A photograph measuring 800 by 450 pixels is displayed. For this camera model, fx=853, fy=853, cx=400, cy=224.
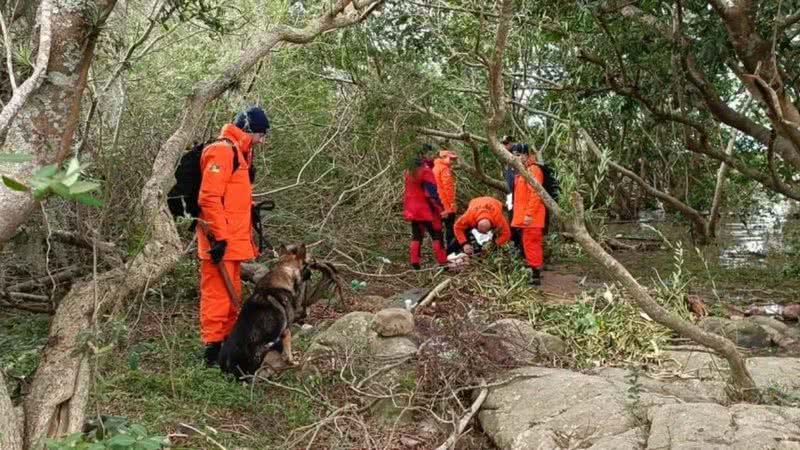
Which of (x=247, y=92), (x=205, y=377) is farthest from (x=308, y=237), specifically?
(x=205, y=377)

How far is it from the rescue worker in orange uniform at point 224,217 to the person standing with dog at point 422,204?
4.17m

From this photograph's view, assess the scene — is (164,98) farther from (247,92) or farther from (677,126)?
(677,126)

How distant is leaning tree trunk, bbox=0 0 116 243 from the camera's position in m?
3.60

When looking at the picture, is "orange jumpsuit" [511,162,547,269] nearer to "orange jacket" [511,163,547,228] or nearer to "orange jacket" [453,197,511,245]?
"orange jacket" [511,163,547,228]

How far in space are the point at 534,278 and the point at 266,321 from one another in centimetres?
489

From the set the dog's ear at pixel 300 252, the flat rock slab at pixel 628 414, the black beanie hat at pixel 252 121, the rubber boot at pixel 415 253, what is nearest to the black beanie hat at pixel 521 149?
Result: the rubber boot at pixel 415 253

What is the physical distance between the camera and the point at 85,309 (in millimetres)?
4164

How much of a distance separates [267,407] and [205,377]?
58 cm

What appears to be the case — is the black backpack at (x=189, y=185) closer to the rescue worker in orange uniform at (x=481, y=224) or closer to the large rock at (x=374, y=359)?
the large rock at (x=374, y=359)

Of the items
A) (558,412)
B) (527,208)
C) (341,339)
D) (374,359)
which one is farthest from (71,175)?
(527,208)

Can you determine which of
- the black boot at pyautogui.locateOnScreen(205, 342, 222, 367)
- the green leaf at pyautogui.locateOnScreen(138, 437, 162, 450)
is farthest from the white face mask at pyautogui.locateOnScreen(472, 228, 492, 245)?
the green leaf at pyautogui.locateOnScreen(138, 437, 162, 450)

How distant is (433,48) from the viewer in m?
9.93

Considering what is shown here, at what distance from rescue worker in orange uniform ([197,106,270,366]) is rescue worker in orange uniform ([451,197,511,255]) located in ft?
14.4

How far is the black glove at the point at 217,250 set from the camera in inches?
259
